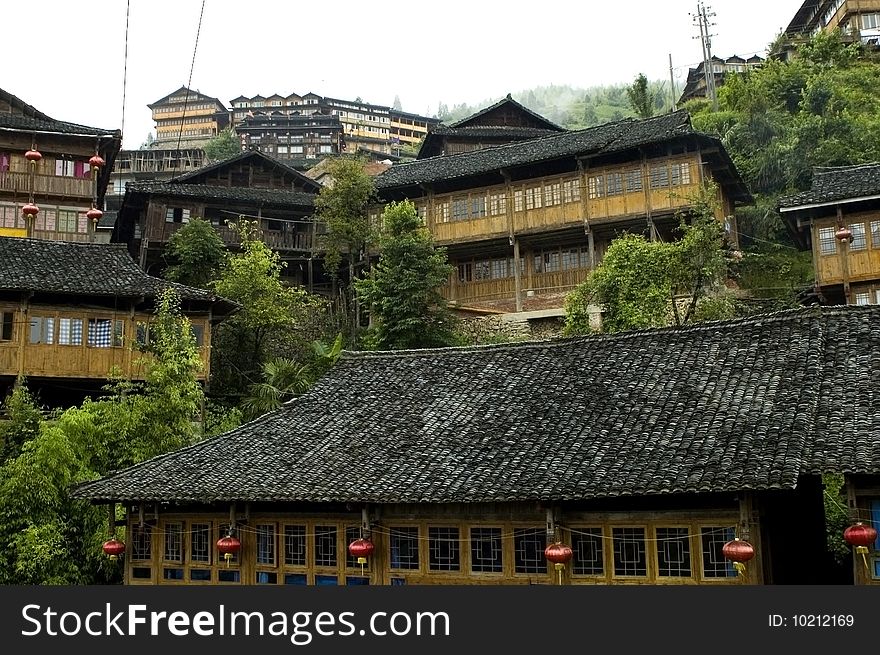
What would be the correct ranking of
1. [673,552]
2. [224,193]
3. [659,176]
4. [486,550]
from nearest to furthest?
[673,552], [486,550], [659,176], [224,193]

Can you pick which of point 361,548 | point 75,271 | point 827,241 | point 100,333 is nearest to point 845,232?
point 827,241

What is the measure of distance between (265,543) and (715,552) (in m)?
7.91

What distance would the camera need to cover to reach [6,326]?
1014 inches

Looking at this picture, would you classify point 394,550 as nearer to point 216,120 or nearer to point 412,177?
point 412,177

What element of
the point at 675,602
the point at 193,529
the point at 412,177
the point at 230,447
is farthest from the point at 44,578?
the point at 412,177

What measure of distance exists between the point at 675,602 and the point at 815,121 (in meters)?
32.7

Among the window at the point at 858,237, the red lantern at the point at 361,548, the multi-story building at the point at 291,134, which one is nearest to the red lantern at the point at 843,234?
the window at the point at 858,237

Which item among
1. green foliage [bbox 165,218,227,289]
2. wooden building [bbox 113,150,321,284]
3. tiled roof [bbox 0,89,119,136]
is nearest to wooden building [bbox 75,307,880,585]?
green foliage [bbox 165,218,227,289]

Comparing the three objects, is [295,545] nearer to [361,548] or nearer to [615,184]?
[361,548]

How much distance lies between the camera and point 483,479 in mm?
14867

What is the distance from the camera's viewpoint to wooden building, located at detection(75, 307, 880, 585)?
14.0 metres

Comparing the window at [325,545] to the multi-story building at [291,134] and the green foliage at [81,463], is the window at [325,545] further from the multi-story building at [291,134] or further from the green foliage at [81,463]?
the multi-story building at [291,134]

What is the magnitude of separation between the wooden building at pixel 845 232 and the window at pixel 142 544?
2074 centimetres

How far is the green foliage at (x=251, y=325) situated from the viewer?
3052cm
